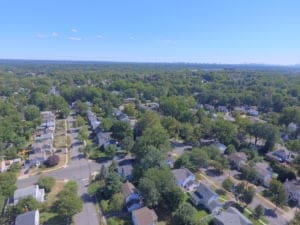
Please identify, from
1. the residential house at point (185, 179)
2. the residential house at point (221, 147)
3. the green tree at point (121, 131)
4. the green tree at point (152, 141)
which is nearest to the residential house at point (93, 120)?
the green tree at point (121, 131)

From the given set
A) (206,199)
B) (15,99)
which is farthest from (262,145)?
(15,99)

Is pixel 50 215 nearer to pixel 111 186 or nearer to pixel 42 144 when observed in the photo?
pixel 111 186

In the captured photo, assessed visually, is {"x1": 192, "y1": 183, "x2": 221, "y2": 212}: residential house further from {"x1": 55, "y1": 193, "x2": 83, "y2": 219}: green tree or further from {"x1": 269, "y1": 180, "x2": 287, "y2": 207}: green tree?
{"x1": 55, "y1": 193, "x2": 83, "y2": 219}: green tree

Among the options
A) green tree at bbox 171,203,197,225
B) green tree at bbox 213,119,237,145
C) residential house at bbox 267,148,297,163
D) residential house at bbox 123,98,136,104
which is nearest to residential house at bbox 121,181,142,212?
green tree at bbox 171,203,197,225

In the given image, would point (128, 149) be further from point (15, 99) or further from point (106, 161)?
point (15, 99)

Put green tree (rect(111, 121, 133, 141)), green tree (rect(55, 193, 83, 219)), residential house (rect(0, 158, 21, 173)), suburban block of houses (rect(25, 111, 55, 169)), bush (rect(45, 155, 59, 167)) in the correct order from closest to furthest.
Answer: green tree (rect(55, 193, 83, 219)) → residential house (rect(0, 158, 21, 173)) → bush (rect(45, 155, 59, 167)) → suburban block of houses (rect(25, 111, 55, 169)) → green tree (rect(111, 121, 133, 141))

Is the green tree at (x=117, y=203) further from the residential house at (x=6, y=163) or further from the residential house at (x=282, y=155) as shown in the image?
the residential house at (x=282, y=155)
